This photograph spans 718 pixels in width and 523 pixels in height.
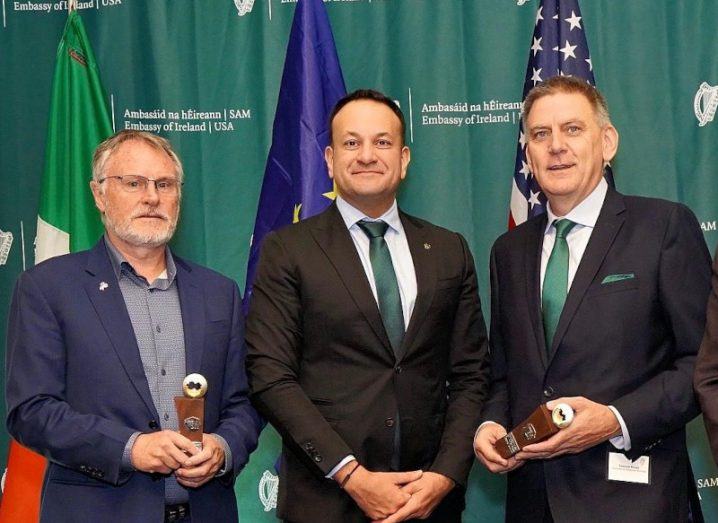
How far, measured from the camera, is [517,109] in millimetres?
5086

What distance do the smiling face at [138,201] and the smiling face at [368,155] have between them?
24.2 inches

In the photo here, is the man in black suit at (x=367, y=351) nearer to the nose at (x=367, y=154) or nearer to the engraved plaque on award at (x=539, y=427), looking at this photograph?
the nose at (x=367, y=154)

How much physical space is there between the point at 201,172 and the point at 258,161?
34 centimetres

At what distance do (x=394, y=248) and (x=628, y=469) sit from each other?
A: 3.60 feet

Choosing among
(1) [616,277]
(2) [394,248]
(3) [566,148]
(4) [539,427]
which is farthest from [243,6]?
(4) [539,427]

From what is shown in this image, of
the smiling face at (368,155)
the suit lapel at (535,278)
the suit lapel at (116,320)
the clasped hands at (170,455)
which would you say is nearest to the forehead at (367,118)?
the smiling face at (368,155)

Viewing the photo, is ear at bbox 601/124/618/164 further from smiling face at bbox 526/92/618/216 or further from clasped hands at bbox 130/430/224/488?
clasped hands at bbox 130/430/224/488

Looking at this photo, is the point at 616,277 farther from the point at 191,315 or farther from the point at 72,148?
the point at 72,148

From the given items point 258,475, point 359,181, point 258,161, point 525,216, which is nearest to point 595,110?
point 359,181

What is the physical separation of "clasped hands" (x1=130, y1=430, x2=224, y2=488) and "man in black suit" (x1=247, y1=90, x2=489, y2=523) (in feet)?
1.05

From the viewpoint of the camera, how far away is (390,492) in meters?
2.88

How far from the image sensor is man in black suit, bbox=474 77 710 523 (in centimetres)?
280

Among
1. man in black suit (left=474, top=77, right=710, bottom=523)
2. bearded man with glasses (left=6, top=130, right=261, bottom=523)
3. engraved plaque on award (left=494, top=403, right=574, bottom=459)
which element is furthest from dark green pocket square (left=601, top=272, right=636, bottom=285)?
bearded man with glasses (left=6, top=130, right=261, bottom=523)

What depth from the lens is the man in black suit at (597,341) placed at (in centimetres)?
280
